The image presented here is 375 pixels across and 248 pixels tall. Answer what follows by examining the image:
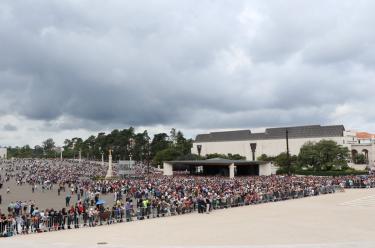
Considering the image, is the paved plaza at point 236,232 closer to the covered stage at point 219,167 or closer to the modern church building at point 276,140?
the covered stage at point 219,167

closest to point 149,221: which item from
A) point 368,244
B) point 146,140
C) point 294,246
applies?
point 294,246

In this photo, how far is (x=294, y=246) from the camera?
1653 centimetres

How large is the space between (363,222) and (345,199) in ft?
45.3

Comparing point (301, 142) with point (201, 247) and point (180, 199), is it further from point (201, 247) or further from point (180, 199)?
point (201, 247)

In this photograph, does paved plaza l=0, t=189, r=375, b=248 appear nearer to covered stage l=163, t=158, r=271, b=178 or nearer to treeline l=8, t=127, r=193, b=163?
covered stage l=163, t=158, r=271, b=178

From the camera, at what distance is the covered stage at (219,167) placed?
8012 centimetres

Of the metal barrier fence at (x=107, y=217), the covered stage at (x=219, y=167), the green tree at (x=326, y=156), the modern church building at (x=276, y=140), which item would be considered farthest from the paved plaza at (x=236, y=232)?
the modern church building at (x=276, y=140)

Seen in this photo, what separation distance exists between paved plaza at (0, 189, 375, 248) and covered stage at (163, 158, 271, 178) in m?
49.6

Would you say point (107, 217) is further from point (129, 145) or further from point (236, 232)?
point (129, 145)

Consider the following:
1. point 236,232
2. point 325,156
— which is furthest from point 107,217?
point 325,156

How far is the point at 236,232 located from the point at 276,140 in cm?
11335

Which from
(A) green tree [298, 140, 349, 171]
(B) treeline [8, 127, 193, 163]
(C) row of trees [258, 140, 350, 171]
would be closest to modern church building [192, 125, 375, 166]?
(B) treeline [8, 127, 193, 163]

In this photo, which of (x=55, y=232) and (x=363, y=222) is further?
(x=363, y=222)

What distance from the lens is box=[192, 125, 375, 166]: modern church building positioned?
4712 inches
